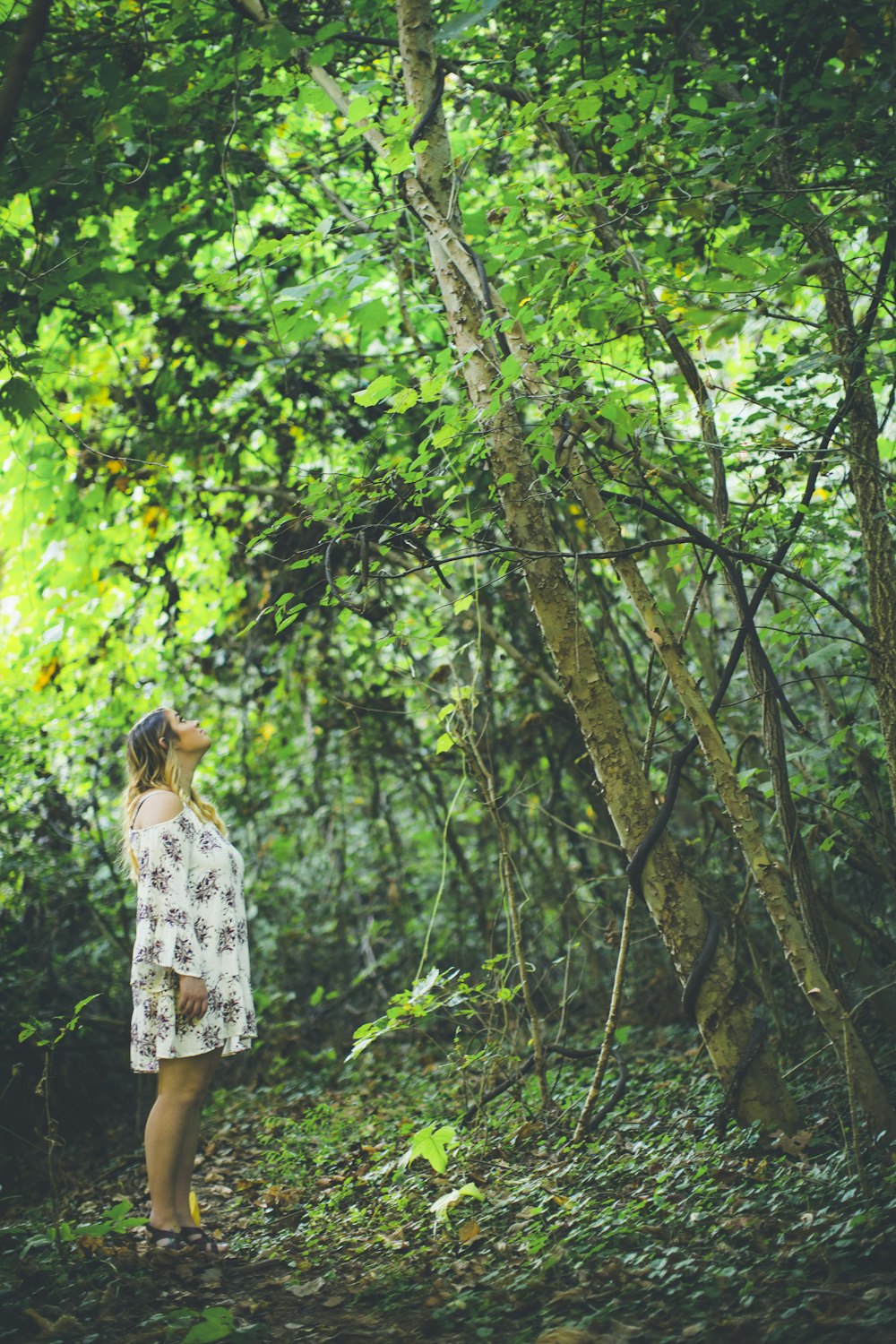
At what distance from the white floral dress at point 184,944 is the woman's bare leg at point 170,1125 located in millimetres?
62

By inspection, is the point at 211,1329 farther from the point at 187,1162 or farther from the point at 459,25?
the point at 459,25

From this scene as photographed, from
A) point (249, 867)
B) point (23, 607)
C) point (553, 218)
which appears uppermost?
point (23, 607)

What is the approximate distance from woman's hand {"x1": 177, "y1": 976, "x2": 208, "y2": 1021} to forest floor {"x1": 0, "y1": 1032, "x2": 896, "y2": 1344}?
0.59 metres

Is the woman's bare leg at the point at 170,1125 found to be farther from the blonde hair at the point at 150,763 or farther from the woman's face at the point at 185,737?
the woman's face at the point at 185,737

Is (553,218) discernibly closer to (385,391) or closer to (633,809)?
(385,391)

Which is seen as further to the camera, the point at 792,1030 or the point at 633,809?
the point at 792,1030

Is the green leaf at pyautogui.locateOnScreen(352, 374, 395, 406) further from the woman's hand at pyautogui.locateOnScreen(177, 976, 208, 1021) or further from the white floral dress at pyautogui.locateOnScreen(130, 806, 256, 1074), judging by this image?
the woman's hand at pyautogui.locateOnScreen(177, 976, 208, 1021)

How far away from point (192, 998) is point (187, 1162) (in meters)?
0.57

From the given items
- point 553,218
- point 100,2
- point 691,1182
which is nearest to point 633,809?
point 691,1182

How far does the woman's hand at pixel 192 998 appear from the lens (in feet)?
9.80

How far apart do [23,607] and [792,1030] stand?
446 cm

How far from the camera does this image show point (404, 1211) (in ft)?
9.79

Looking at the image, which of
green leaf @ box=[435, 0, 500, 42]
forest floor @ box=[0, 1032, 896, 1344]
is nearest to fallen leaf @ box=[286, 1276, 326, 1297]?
forest floor @ box=[0, 1032, 896, 1344]

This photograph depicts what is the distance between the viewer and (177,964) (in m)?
3.02
